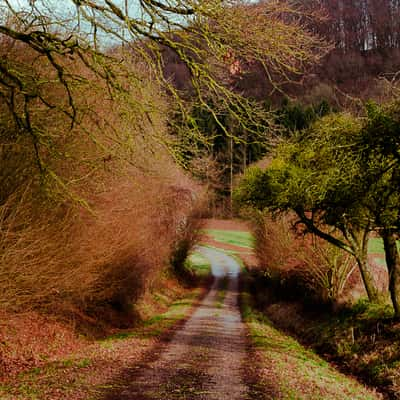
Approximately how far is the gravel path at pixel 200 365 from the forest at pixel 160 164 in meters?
0.19

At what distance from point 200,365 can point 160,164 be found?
914 cm

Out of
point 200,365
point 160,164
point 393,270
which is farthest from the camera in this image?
point 160,164

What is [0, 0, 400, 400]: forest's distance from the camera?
686 centimetres

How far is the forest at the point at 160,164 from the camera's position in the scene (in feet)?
22.5

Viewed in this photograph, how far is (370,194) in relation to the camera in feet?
39.8

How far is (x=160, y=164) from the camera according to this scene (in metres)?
18.9

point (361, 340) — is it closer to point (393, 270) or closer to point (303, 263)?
point (393, 270)

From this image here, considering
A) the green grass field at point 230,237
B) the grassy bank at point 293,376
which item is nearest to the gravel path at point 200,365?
the grassy bank at point 293,376

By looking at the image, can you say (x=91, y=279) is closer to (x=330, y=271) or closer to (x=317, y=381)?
(x=317, y=381)

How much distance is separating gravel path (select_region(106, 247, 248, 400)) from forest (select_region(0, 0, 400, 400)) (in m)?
0.19

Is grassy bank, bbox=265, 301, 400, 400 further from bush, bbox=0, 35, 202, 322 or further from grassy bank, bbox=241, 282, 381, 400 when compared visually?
bush, bbox=0, 35, 202, 322

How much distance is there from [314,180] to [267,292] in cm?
1867

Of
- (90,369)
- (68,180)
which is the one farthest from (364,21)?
(90,369)

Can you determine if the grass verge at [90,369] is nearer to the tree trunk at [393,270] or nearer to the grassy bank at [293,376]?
the grassy bank at [293,376]
